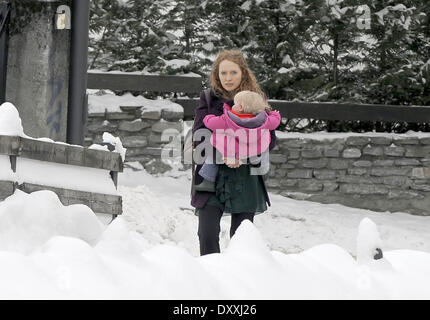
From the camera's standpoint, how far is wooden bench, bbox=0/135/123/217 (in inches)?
169

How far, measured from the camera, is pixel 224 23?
1177 cm

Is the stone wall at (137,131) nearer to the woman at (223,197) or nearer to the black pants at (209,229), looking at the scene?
the woman at (223,197)

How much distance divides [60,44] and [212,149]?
2799 mm

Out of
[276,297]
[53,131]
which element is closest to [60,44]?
[53,131]

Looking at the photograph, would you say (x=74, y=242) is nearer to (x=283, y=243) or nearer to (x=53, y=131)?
(x=53, y=131)

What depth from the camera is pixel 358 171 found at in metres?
10.7

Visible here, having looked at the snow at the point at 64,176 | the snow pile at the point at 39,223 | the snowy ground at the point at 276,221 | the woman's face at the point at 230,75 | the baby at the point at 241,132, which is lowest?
the snowy ground at the point at 276,221

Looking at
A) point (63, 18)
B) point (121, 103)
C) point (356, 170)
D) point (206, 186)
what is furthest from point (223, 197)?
point (356, 170)

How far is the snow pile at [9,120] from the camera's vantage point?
434 cm

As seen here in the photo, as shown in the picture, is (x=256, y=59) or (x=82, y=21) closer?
(x=82, y=21)

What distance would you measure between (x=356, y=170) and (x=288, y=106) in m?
1.39

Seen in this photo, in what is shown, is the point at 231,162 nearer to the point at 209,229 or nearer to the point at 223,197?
the point at 223,197

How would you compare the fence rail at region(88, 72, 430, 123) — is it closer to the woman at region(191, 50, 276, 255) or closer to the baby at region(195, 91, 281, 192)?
the woman at region(191, 50, 276, 255)

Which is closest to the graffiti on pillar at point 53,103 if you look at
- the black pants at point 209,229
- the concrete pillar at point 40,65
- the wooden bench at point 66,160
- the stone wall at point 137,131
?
the concrete pillar at point 40,65
